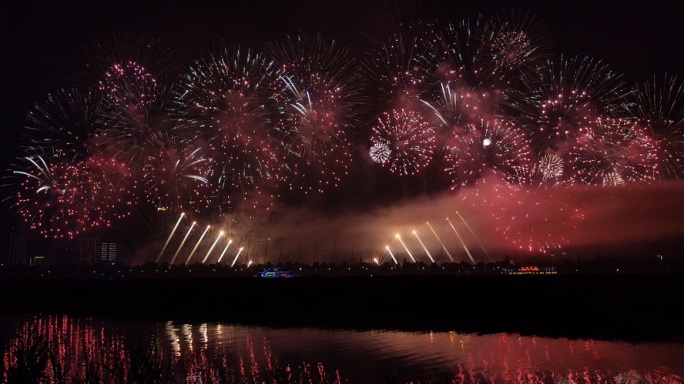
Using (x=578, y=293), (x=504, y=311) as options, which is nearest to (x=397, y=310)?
(x=504, y=311)

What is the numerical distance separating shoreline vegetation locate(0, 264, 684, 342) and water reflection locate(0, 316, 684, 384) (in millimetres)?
3124

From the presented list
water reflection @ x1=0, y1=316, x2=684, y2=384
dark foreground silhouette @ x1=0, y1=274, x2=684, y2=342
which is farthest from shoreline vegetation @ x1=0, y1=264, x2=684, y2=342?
water reflection @ x1=0, y1=316, x2=684, y2=384

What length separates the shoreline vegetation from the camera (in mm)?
24484

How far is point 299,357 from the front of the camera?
17.6m

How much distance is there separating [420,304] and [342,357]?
465 inches

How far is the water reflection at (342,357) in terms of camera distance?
45.5 feet

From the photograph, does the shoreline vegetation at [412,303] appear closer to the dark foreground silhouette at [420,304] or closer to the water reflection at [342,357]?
the dark foreground silhouette at [420,304]

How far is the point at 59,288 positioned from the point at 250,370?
92.9 feet

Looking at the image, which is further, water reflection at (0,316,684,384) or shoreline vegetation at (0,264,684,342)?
shoreline vegetation at (0,264,684,342)

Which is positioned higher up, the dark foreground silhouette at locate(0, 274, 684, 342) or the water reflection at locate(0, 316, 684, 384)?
the dark foreground silhouette at locate(0, 274, 684, 342)

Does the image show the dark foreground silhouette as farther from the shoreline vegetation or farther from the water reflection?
the water reflection

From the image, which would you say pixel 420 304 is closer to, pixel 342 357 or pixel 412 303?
pixel 412 303

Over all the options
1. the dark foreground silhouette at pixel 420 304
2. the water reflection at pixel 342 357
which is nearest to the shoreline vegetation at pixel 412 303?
the dark foreground silhouette at pixel 420 304

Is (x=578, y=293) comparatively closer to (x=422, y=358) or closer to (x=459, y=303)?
(x=459, y=303)
